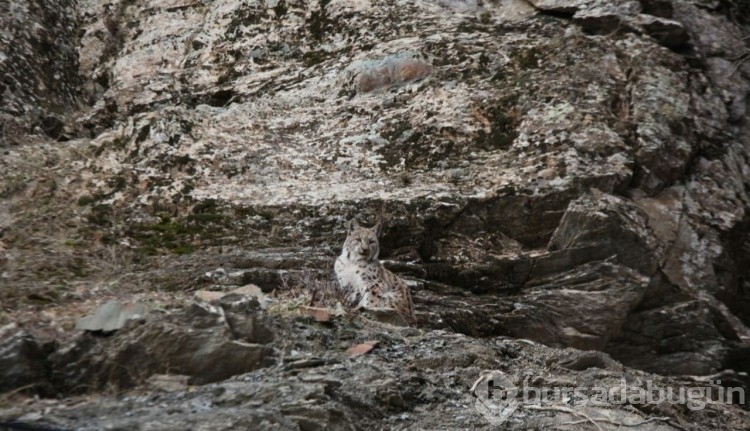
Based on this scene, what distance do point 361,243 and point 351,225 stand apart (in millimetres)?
474

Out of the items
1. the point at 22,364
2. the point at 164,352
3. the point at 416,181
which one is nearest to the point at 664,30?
the point at 416,181

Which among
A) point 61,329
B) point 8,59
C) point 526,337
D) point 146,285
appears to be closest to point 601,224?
point 526,337

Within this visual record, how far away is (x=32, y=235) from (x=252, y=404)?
5364mm

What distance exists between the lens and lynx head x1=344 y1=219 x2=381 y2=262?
9.41 m

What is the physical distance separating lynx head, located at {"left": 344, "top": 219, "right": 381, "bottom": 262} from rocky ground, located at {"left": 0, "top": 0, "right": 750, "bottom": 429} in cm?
43

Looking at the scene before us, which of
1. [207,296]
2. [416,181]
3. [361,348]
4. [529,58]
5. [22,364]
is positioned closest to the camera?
[22,364]

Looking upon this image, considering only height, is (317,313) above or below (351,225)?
above

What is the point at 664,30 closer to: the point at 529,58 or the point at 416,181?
the point at 529,58

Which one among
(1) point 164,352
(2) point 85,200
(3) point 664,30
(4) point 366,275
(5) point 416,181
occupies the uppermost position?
(3) point 664,30

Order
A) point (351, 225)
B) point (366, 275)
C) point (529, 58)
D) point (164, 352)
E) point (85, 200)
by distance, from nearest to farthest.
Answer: point (164, 352) < point (366, 275) < point (351, 225) < point (85, 200) < point (529, 58)

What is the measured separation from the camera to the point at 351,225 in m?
9.80

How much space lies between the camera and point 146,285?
848 centimetres

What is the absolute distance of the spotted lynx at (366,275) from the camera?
30.3 feet

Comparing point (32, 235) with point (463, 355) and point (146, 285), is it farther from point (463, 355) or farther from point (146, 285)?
point (463, 355)
